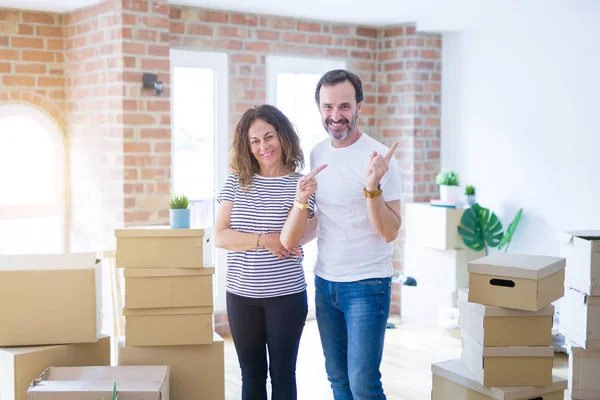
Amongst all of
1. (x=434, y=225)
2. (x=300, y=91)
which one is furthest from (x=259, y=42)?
(x=434, y=225)

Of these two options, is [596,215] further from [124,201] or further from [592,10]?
[124,201]

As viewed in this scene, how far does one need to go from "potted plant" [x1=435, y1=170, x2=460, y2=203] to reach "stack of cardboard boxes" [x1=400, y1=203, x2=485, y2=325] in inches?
5.4

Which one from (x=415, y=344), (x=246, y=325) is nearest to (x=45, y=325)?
(x=246, y=325)

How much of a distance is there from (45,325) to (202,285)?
660 mm

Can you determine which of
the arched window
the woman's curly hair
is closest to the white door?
the arched window

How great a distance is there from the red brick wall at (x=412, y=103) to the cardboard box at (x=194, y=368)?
315cm

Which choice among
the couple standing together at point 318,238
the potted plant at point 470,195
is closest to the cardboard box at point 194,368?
the couple standing together at point 318,238

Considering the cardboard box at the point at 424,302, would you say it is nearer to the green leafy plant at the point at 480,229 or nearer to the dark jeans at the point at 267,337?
the green leafy plant at the point at 480,229

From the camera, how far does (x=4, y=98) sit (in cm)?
527

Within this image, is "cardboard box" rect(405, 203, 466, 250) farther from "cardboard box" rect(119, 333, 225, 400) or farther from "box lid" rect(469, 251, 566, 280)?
"cardboard box" rect(119, 333, 225, 400)

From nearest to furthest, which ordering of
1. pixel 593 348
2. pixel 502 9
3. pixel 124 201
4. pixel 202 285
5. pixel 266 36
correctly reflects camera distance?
1. pixel 202 285
2. pixel 593 348
3. pixel 124 201
4. pixel 502 9
5. pixel 266 36

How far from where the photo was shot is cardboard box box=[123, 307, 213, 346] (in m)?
3.34

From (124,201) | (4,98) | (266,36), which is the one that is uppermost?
(266,36)

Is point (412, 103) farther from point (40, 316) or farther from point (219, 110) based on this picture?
point (40, 316)
